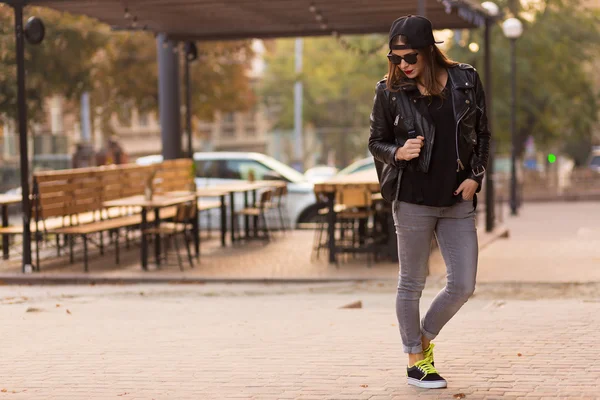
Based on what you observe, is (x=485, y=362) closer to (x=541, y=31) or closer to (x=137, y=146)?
(x=541, y=31)

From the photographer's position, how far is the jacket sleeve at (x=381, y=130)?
5.78m

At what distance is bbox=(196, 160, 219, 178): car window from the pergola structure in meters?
1.41

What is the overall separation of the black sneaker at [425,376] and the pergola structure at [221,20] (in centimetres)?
727

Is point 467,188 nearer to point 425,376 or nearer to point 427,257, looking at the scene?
point 427,257

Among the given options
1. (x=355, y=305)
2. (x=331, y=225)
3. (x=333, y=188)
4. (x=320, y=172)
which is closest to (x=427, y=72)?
(x=355, y=305)

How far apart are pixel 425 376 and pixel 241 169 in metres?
14.8

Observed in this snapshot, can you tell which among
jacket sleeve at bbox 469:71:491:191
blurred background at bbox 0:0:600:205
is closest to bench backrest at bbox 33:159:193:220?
jacket sleeve at bbox 469:71:491:191

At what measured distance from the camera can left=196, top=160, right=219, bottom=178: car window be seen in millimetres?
20469

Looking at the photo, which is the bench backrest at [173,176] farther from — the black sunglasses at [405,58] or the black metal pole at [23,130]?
the black sunglasses at [405,58]

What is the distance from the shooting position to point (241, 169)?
20453 mm

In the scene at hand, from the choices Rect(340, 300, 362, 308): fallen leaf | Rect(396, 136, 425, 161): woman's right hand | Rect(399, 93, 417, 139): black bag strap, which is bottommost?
Rect(340, 300, 362, 308): fallen leaf

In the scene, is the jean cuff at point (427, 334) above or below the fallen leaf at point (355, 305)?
above

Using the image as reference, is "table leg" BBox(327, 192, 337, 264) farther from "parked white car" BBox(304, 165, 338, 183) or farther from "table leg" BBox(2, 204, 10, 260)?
"parked white car" BBox(304, 165, 338, 183)

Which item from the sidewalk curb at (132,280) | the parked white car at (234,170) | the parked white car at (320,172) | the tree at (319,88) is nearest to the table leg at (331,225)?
the sidewalk curb at (132,280)
